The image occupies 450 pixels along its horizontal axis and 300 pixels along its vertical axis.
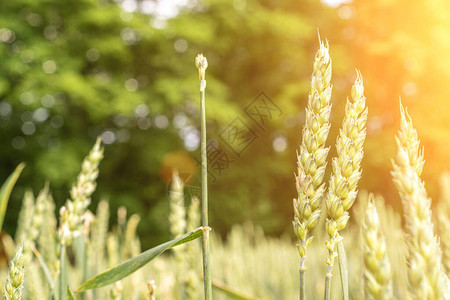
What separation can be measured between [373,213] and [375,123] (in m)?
18.2

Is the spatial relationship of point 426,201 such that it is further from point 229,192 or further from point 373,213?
point 229,192

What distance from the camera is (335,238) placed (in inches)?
25.1

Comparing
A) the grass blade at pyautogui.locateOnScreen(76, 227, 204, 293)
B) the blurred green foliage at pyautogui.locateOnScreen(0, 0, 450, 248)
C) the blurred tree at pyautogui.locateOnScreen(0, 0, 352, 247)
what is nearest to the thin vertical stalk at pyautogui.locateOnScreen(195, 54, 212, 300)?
the grass blade at pyautogui.locateOnScreen(76, 227, 204, 293)

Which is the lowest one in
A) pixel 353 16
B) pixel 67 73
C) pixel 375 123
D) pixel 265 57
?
pixel 375 123

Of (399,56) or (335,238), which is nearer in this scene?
(335,238)

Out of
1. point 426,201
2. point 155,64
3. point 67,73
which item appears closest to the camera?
point 426,201

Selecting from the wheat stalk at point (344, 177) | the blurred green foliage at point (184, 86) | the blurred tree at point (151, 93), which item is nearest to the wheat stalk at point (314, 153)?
the wheat stalk at point (344, 177)

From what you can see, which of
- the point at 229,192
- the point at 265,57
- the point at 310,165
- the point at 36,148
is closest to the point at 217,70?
the point at 265,57

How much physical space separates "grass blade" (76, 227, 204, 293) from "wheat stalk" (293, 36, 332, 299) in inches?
5.5

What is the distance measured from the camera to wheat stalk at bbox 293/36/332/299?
0.64 meters

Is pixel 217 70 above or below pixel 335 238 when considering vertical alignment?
above

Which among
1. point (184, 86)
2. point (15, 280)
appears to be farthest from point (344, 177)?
point (184, 86)

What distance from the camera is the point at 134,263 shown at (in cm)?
72

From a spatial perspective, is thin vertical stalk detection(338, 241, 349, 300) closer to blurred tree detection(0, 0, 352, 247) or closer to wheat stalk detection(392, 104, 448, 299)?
wheat stalk detection(392, 104, 448, 299)
